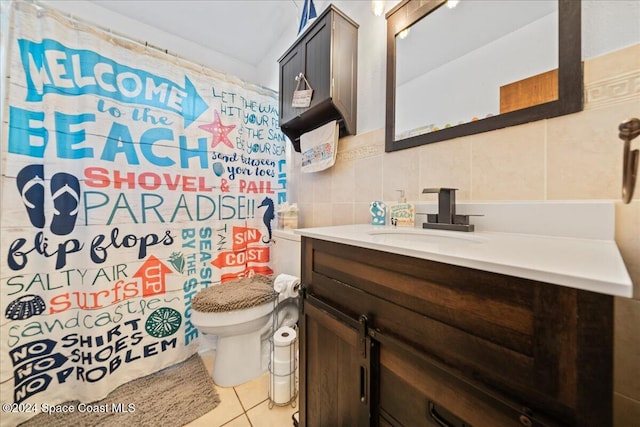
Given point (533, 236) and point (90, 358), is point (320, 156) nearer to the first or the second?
point (533, 236)

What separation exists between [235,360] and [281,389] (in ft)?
1.03

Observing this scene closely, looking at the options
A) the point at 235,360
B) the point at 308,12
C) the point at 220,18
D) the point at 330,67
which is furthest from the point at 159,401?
the point at 220,18

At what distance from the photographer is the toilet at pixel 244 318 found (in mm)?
1142

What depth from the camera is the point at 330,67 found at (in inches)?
43.8

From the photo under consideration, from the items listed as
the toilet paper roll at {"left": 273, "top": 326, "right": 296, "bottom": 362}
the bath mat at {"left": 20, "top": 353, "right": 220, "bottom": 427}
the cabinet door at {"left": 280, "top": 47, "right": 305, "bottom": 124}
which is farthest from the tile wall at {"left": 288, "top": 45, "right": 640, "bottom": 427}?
the bath mat at {"left": 20, "top": 353, "right": 220, "bottom": 427}

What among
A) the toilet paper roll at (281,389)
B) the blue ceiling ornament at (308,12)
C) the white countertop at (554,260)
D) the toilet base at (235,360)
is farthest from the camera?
the blue ceiling ornament at (308,12)

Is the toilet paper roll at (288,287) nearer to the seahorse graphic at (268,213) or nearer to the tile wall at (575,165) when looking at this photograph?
the seahorse graphic at (268,213)

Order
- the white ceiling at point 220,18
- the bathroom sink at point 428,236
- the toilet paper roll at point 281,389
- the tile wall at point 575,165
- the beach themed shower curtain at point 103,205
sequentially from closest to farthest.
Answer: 1. the tile wall at point 575,165
2. the bathroom sink at point 428,236
3. the beach themed shower curtain at point 103,205
4. the toilet paper roll at point 281,389
5. the white ceiling at point 220,18

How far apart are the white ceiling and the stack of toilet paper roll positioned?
2183 millimetres

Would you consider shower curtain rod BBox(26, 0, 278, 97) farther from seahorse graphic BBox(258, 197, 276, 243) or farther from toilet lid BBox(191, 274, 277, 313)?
toilet lid BBox(191, 274, 277, 313)

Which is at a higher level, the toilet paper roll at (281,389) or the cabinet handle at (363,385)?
the cabinet handle at (363,385)

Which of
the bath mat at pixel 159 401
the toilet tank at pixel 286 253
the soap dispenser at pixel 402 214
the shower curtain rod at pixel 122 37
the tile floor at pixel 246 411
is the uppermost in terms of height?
the shower curtain rod at pixel 122 37

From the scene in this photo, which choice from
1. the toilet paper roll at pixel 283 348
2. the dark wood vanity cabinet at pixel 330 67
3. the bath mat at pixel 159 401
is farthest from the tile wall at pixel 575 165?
the bath mat at pixel 159 401

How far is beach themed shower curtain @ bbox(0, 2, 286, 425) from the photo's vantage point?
1.00m
